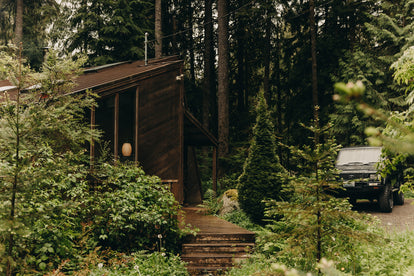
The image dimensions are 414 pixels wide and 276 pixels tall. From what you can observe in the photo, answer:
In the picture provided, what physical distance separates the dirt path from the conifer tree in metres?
2.97

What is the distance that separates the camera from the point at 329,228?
4.82 metres

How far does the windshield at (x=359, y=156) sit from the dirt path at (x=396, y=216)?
1.61 m

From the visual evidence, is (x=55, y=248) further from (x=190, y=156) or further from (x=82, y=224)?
(x=190, y=156)

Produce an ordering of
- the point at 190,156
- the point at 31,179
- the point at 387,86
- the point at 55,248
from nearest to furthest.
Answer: the point at 31,179
the point at 55,248
the point at 190,156
the point at 387,86

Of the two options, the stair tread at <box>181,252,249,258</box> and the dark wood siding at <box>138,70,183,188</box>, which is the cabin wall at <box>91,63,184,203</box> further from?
the stair tread at <box>181,252,249,258</box>

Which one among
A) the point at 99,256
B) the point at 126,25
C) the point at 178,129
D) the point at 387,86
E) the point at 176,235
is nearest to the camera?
the point at 99,256

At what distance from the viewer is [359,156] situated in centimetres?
1229

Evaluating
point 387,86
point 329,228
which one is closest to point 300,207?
point 329,228

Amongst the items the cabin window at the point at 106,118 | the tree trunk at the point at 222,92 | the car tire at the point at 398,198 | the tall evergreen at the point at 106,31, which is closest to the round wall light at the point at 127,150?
the cabin window at the point at 106,118

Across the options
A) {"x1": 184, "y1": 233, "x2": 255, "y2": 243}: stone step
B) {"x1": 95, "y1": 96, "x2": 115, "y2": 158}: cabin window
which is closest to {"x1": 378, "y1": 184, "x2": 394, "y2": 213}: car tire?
{"x1": 184, "y1": 233, "x2": 255, "y2": 243}: stone step

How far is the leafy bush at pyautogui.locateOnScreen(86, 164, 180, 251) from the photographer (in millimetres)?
6949

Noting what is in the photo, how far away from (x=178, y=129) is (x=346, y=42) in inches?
515

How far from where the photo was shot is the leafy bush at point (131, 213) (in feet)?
22.8

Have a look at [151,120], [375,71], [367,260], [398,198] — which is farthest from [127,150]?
[375,71]
